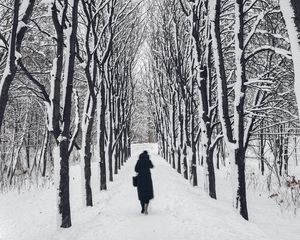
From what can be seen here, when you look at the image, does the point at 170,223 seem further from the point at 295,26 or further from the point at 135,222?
the point at 295,26

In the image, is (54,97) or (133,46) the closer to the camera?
(54,97)

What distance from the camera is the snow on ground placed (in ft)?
22.8

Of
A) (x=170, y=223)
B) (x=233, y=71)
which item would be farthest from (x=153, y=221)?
(x=233, y=71)

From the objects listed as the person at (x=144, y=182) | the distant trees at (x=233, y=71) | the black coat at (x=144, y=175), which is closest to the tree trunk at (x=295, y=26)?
the distant trees at (x=233, y=71)

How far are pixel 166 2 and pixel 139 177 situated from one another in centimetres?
1267

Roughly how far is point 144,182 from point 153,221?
186 cm

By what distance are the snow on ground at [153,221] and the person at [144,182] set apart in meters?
0.35

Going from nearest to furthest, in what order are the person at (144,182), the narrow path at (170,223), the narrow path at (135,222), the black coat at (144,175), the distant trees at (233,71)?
the narrow path at (170,223) < the narrow path at (135,222) < the distant trees at (233,71) < the person at (144,182) < the black coat at (144,175)

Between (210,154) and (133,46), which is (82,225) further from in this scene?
(133,46)

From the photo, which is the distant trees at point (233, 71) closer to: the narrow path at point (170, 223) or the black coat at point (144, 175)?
the narrow path at point (170, 223)

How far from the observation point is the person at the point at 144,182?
946 centimetres

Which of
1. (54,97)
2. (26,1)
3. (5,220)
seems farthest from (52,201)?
(26,1)

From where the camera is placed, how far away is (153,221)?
826cm

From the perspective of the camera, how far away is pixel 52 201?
Answer: 13055 millimetres
